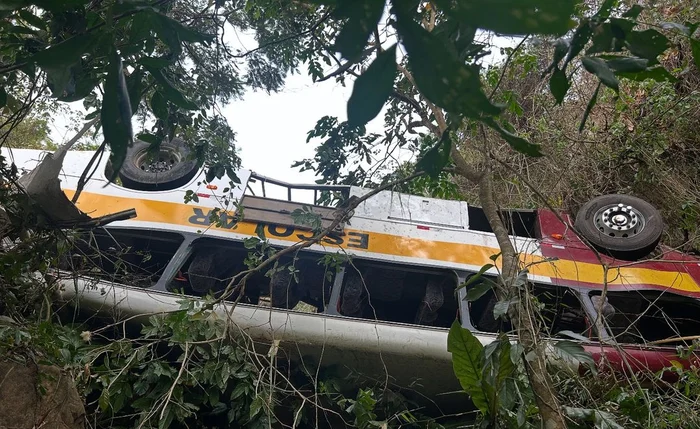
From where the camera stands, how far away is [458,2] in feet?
2.60

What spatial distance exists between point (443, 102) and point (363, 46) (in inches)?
6.0

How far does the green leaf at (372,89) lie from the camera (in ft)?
3.01

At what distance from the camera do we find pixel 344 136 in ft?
15.0

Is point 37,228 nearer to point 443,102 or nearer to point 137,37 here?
point 137,37

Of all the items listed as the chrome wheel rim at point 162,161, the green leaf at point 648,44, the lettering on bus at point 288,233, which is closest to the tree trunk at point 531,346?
the green leaf at point 648,44

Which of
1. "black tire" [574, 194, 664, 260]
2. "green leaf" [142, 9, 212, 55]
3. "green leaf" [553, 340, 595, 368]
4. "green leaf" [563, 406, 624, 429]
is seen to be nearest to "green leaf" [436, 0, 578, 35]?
"green leaf" [142, 9, 212, 55]

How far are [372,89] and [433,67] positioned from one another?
111mm

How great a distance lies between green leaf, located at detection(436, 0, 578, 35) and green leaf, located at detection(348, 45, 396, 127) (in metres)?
0.17

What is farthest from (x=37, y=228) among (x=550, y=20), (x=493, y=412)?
(x=550, y=20)

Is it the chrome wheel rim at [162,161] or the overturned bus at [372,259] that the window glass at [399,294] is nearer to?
the overturned bus at [372,259]

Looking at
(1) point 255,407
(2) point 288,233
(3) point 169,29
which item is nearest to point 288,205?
(2) point 288,233

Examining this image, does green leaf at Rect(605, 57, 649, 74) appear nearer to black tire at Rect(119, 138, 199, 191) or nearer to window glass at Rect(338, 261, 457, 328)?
window glass at Rect(338, 261, 457, 328)

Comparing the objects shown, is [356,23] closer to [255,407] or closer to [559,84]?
[559,84]

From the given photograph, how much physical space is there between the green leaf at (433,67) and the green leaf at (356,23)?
0.14 feet
